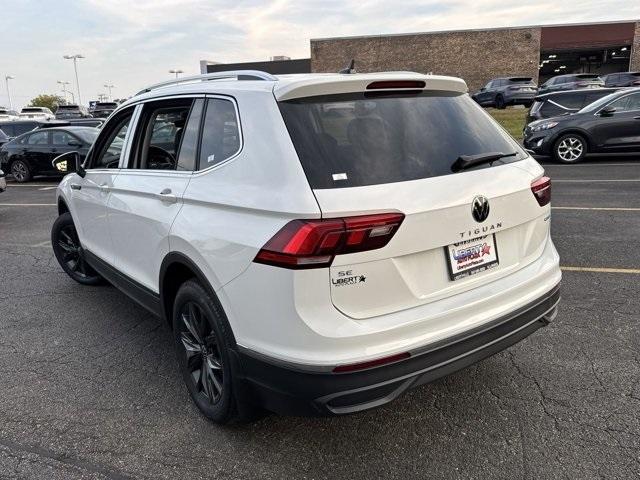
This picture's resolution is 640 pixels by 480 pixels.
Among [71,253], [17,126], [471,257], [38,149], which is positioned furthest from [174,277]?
[17,126]

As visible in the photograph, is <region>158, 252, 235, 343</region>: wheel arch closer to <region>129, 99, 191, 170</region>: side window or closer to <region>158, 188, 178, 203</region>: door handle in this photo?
<region>158, 188, 178, 203</region>: door handle

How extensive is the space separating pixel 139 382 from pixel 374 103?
2289 mm

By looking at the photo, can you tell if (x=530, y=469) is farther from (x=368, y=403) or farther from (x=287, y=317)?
(x=287, y=317)

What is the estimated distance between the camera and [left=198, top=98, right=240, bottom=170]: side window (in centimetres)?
266

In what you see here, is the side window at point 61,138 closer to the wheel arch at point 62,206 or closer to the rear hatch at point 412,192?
the wheel arch at point 62,206

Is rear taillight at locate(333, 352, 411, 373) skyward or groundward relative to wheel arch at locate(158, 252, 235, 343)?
groundward

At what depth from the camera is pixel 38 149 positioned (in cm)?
1455

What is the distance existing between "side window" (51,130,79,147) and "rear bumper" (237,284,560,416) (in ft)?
42.8

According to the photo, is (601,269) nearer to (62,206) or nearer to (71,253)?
(71,253)

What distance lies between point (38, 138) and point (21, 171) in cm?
121

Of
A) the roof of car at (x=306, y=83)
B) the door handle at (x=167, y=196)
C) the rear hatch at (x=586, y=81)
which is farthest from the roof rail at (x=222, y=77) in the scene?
the rear hatch at (x=586, y=81)

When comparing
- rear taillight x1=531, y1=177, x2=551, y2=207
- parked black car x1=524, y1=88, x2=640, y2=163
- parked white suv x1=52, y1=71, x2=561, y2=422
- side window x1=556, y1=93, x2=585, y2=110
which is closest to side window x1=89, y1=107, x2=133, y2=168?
parked white suv x1=52, y1=71, x2=561, y2=422

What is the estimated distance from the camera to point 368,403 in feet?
7.44

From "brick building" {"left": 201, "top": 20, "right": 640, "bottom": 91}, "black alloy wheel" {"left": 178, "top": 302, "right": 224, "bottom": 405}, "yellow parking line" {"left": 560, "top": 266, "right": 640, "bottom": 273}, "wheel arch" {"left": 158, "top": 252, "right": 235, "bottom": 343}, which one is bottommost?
"yellow parking line" {"left": 560, "top": 266, "right": 640, "bottom": 273}
